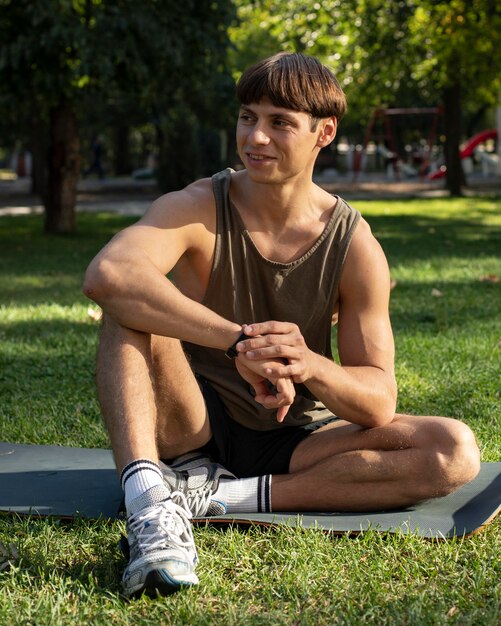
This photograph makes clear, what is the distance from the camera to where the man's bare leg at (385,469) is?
3.61 meters

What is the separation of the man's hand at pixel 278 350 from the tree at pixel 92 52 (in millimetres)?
10052

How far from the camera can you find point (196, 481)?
3660mm

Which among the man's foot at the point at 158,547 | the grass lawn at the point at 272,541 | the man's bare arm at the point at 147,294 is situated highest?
the man's bare arm at the point at 147,294

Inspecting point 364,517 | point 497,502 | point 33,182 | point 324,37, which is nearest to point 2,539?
point 364,517

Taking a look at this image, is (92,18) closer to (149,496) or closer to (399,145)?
(149,496)

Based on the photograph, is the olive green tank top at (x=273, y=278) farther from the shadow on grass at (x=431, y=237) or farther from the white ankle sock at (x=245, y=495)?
the shadow on grass at (x=431, y=237)

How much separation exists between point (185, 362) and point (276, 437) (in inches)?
20.5

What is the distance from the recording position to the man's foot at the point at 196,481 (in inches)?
143

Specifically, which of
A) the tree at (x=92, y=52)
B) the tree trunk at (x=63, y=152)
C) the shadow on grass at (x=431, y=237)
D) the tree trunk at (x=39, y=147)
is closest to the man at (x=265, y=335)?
the shadow on grass at (x=431, y=237)

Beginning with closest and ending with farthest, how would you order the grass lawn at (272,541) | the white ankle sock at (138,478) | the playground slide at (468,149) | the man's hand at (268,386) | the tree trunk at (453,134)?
the grass lawn at (272,541), the white ankle sock at (138,478), the man's hand at (268,386), the tree trunk at (453,134), the playground slide at (468,149)

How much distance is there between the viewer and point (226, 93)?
18438mm

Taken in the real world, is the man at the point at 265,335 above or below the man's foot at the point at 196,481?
above

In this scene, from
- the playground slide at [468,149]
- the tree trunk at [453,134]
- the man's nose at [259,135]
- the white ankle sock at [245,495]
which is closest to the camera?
the man's nose at [259,135]

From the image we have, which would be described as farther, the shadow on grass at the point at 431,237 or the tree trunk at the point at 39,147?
the tree trunk at the point at 39,147
